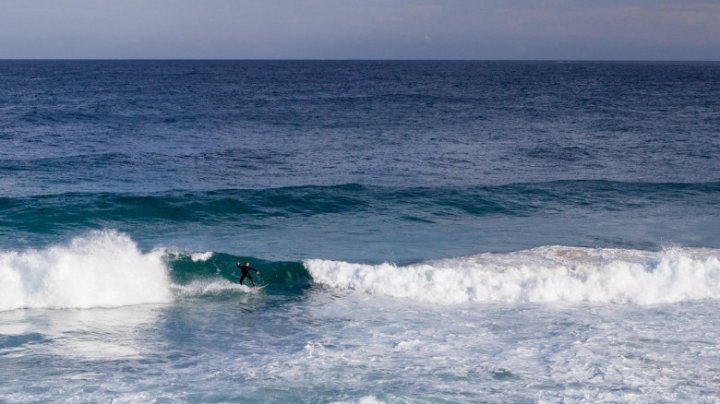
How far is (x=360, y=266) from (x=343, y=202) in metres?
9.59

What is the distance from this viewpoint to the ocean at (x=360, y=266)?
50.8ft

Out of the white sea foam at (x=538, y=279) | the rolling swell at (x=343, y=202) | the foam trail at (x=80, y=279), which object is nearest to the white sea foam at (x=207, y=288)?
the foam trail at (x=80, y=279)

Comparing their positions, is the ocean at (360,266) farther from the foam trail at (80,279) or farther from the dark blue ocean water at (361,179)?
the dark blue ocean water at (361,179)

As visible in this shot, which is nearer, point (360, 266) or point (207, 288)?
point (207, 288)

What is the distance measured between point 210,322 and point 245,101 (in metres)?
63.5

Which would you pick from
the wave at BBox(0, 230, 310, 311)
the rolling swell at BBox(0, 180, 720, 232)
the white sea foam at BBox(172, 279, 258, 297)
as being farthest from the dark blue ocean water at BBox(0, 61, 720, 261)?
the white sea foam at BBox(172, 279, 258, 297)

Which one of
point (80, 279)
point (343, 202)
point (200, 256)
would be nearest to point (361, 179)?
point (343, 202)

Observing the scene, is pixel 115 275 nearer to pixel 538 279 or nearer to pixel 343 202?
pixel 343 202

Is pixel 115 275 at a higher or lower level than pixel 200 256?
lower

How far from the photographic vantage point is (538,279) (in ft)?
71.6

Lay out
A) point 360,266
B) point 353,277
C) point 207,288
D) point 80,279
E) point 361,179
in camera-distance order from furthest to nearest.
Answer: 1. point 361,179
2. point 360,266
3. point 353,277
4. point 207,288
5. point 80,279

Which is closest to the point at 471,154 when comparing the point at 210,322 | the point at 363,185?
the point at 363,185

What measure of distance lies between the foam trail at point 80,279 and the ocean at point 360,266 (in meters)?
0.07

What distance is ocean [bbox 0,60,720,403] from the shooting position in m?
15.5
